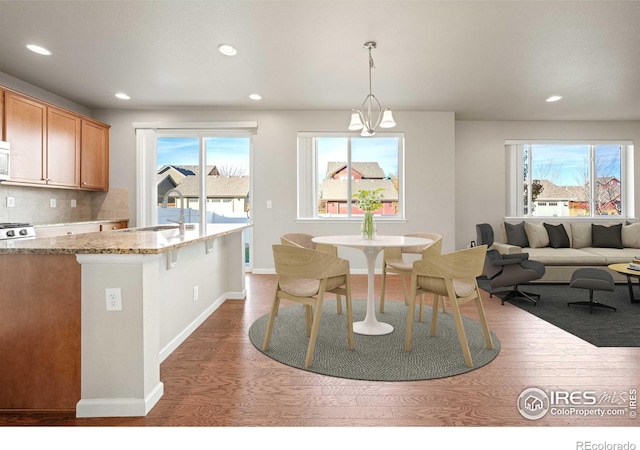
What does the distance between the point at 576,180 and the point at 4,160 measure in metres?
8.31

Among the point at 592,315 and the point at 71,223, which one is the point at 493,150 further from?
the point at 71,223

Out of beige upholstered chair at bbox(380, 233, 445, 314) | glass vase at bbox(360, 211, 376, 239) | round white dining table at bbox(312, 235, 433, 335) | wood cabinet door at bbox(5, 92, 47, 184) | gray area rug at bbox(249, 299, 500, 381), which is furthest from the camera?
wood cabinet door at bbox(5, 92, 47, 184)

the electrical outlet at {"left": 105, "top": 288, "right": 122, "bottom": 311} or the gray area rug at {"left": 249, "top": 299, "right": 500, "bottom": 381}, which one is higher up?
the electrical outlet at {"left": 105, "top": 288, "right": 122, "bottom": 311}

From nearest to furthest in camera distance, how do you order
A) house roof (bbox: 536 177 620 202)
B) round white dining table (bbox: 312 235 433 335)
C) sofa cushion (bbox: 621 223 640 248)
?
round white dining table (bbox: 312 235 433 335) < sofa cushion (bbox: 621 223 640 248) < house roof (bbox: 536 177 620 202)

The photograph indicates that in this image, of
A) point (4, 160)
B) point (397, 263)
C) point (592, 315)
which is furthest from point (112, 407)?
point (592, 315)

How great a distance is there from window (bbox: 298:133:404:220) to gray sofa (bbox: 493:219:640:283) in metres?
1.86

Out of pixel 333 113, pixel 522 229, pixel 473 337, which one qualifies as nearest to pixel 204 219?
pixel 333 113

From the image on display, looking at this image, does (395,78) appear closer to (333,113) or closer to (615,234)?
(333,113)

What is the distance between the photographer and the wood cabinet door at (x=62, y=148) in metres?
3.96

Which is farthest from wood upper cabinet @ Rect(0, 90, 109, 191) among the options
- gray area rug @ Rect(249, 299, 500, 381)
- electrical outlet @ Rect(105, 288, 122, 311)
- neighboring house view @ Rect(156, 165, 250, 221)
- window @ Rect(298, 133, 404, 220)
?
gray area rug @ Rect(249, 299, 500, 381)

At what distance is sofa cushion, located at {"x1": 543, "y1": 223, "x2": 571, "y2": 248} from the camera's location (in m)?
4.95

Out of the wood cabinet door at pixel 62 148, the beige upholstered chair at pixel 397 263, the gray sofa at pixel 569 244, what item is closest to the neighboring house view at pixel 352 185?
the gray sofa at pixel 569 244

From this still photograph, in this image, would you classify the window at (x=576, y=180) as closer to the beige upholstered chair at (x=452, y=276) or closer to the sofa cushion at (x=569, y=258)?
the sofa cushion at (x=569, y=258)

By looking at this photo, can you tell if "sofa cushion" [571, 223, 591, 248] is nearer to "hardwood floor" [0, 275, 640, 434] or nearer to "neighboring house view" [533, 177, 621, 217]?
"neighboring house view" [533, 177, 621, 217]
